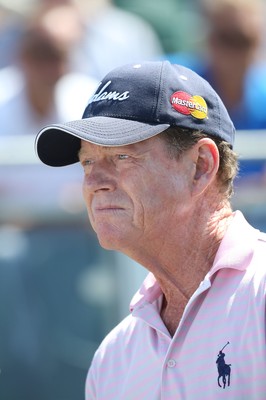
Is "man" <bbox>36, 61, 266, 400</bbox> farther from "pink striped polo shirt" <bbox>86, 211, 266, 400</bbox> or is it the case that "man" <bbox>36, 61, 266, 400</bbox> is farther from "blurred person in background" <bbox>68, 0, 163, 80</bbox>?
"blurred person in background" <bbox>68, 0, 163, 80</bbox>

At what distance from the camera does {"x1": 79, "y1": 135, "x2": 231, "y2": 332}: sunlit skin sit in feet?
9.30

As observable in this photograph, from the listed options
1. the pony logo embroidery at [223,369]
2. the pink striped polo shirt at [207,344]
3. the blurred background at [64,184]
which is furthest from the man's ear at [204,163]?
the blurred background at [64,184]

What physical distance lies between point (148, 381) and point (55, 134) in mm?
803

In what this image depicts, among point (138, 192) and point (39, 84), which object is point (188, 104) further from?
point (39, 84)

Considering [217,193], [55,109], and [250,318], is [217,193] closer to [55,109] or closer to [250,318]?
[250,318]

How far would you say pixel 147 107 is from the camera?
2.78 meters

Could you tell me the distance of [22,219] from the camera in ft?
15.5

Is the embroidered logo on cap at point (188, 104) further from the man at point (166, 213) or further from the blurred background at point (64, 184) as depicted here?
the blurred background at point (64, 184)

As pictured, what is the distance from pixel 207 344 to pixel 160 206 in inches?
17.6

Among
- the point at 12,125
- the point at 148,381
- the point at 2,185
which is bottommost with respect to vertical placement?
the point at 148,381

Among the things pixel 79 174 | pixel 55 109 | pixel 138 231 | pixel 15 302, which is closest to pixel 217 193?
pixel 138 231

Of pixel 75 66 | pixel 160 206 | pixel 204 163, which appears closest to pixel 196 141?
pixel 204 163

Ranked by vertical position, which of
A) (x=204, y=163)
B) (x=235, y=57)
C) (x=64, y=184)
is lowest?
(x=204, y=163)

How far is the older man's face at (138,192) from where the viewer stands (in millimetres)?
2830
